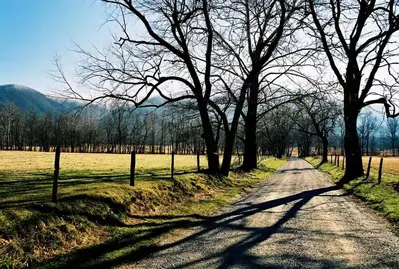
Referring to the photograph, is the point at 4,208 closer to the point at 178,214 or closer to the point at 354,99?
the point at 178,214

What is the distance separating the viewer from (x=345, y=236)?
8195 mm

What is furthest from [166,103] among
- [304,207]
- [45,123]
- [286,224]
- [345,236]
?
[45,123]

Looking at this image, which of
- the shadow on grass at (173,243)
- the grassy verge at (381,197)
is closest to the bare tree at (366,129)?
the grassy verge at (381,197)

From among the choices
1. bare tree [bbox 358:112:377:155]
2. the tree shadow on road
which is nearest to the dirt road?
the tree shadow on road

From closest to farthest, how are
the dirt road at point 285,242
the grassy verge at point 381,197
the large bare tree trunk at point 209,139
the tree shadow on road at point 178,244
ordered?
the tree shadow on road at point 178,244, the dirt road at point 285,242, the grassy verge at point 381,197, the large bare tree trunk at point 209,139

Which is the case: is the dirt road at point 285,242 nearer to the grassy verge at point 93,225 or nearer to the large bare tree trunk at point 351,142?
the grassy verge at point 93,225

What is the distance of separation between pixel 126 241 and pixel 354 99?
18.7 m

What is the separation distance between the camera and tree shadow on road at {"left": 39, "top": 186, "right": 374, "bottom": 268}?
612 cm

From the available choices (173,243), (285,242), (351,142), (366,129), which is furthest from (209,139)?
(366,129)

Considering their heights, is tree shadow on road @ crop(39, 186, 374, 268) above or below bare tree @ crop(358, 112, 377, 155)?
below

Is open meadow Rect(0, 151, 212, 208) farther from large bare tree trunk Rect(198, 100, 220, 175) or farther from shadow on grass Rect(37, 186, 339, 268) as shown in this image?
shadow on grass Rect(37, 186, 339, 268)

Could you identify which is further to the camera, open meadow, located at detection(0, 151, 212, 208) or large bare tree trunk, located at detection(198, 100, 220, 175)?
large bare tree trunk, located at detection(198, 100, 220, 175)

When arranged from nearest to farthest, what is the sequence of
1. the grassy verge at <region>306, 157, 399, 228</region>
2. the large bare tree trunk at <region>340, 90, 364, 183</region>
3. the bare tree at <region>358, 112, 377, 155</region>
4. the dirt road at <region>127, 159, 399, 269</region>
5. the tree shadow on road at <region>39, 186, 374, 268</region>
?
1. the tree shadow on road at <region>39, 186, 374, 268</region>
2. the dirt road at <region>127, 159, 399, 269</region>
3. the grassy verge at <region>306, 157, 399, 228</region>
4. the large bare tree trunk at <region>340, 90, 364, 183</region>
5. the bare tree at <region>358, 112, 377, 155</region>

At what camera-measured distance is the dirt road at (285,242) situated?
622 centimetres
